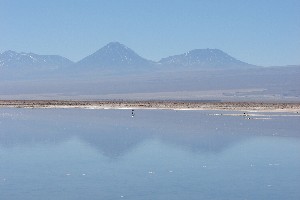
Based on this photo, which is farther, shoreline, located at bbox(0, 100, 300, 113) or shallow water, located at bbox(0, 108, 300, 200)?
shoreline, located at bbox(0, 100, 300, 113)

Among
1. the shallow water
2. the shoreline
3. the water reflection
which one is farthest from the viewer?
the shoreline

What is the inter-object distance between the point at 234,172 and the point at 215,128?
1233 centimetres

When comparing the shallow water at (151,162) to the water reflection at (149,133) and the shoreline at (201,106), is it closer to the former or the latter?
the water reflection at (149,133)

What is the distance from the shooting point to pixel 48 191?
42.6 feet

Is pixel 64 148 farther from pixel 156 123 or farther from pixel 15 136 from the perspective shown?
pixel 156 123

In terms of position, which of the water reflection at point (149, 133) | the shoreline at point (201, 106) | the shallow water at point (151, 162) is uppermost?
the shoreline at point (201, 106)

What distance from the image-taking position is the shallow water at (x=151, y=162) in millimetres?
13000

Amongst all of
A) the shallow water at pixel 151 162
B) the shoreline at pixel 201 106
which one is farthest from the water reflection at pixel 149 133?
the shoreline at pixel 201 106

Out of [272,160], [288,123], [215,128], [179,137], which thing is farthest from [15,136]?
[288,123]

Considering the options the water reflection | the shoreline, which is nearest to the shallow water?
the water reflection

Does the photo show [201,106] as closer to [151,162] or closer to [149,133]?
[149,133]

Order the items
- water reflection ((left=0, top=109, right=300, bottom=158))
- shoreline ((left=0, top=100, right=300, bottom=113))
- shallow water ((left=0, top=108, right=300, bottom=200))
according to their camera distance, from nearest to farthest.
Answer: shallow water ((left=0, top=108, right=300, bottom=200))
water reflection ((left=0, top=109, right=300, bottom=158))
shoreline ((left=0, top=100, right=300, bottom=113))

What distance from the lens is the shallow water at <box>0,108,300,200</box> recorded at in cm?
1300

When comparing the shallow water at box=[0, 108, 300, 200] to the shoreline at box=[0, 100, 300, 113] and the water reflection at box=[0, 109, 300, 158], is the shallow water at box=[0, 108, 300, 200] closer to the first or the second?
the water reflection at box=[0, 109, 300, 158]
